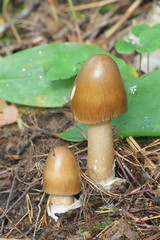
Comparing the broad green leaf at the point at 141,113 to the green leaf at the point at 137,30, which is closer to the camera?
the broad green leaf at the point at 141,113

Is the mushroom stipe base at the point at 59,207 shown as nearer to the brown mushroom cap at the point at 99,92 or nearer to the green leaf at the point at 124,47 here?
the brown mushroom cap at the point at 99,92

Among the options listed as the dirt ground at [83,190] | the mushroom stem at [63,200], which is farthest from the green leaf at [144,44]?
the mushroom stem at [63,200]

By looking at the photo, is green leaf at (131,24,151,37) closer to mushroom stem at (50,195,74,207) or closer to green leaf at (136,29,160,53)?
green leaf at (136,29,160,53)

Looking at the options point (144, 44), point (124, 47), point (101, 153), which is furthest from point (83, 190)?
point (144, 44)

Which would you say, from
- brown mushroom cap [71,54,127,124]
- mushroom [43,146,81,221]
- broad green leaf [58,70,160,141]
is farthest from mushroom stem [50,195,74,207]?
brown mushroom cap [71,54,127,124]

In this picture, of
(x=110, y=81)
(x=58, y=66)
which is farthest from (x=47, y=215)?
(x=58, y=66)

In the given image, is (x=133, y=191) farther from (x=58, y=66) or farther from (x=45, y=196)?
(x=58, y=66)

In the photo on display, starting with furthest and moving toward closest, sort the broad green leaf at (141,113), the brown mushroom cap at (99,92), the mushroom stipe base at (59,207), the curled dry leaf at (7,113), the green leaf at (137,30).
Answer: the curled dry leaf at (7,113)
the green leaf at (137,30)
the broad green leaf at (141,113)
the mushroom stipe base at (59,207)
the brown mushroom cap at (99,92)
